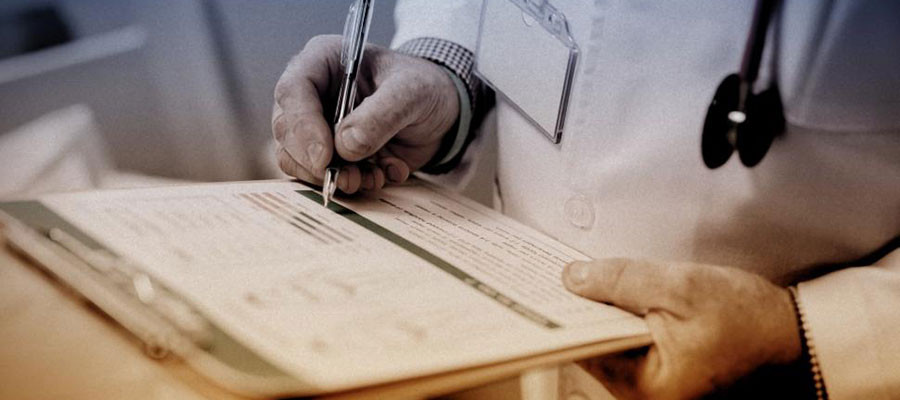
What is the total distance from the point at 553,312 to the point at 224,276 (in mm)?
199

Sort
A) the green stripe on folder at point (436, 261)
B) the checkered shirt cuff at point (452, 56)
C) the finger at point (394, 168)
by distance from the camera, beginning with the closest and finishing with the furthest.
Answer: the green stripe on folder at point (436, 261)
the finger at point (394, 168)
the checkered shirt cuff at point (452, 56)

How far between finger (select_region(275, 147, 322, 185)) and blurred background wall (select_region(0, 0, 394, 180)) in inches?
5.1

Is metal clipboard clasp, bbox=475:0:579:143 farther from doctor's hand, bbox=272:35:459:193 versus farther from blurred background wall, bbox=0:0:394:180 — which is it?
blurred background wall, bbox=0:0:394:180

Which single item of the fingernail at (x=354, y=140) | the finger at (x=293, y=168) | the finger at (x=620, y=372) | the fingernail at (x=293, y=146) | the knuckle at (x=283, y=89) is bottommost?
the finger at (x=620, y=372)

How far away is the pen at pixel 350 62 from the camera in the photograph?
56 cm

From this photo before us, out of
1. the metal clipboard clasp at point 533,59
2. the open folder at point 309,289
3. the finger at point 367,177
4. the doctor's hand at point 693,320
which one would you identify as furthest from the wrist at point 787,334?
the finger at point 367,177

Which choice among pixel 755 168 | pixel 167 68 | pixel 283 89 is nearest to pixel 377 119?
pixel 283 89

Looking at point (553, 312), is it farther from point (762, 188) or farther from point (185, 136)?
point (185, 136)

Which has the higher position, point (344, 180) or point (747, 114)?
point (747, 114)

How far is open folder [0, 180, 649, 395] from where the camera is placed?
0.91 feet

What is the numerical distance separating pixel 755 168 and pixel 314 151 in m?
0.39

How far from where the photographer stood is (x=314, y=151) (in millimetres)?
572

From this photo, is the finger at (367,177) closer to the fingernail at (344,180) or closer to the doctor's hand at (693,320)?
the fingernail at (344,180)

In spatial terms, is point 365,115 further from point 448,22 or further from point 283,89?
point 448,22
